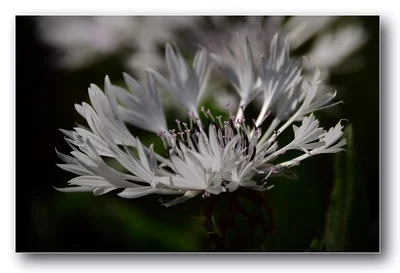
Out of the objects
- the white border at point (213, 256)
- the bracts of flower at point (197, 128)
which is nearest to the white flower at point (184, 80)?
the bracts of flower at point (197, 128)

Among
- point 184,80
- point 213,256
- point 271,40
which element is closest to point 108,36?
point 184,80

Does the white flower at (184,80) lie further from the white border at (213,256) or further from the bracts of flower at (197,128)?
the white border at (213,256)

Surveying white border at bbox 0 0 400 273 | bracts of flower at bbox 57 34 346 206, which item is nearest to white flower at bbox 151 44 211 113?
bracts of flower at bbox 57 34 346 206

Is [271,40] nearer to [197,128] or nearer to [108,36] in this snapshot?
[197,128]

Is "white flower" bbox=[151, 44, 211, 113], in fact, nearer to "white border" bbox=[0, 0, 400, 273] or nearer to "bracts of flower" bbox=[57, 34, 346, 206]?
"bracts of flower" bbox=[57, 34, 346, 206]

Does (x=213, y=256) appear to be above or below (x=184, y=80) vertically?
below

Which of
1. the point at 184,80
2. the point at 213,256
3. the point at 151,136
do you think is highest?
the point at 184,80
